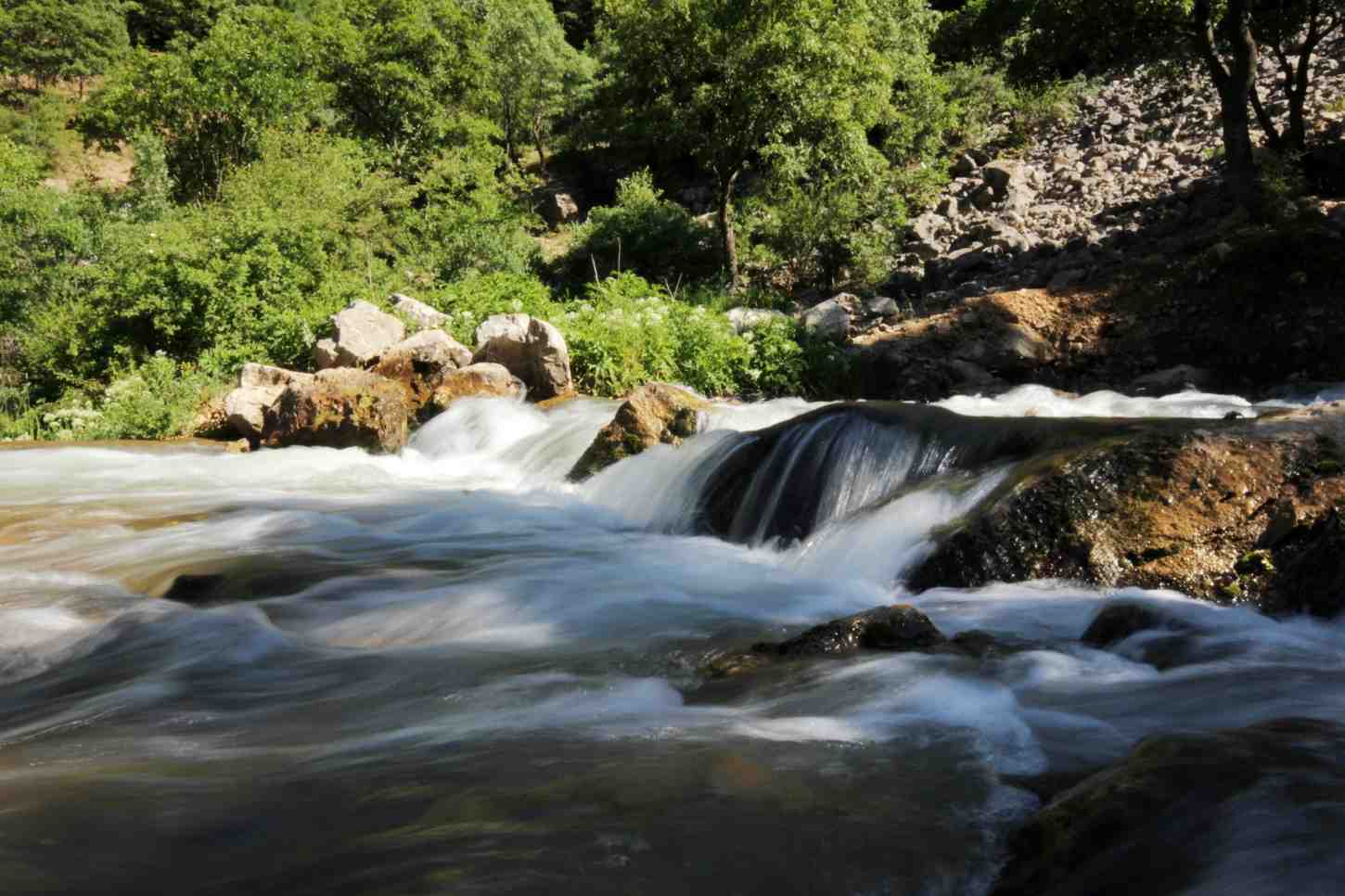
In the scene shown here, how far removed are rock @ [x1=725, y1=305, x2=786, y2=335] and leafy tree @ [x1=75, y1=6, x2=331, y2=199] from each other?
60.4 feet

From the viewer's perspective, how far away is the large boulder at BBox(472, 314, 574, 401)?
14.2 meters

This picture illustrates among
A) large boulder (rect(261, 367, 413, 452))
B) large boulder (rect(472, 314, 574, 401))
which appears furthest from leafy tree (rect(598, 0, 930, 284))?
large boulder (rect(261, 367, 413, 452))

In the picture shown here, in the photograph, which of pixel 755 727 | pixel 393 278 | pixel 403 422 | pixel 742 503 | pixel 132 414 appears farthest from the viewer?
pixel 393 278

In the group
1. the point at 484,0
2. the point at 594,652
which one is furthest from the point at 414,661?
the point at 484,0

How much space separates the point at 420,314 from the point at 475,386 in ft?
12.0

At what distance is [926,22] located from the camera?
29.2 m

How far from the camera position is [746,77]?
19.9m

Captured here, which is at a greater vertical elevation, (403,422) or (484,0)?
(484,0)

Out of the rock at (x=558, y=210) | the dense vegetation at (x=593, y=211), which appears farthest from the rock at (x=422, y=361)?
the rock at (x=558, y=210)

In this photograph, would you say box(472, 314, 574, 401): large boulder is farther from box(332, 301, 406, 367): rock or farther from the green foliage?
the green foliage

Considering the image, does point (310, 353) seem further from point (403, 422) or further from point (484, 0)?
point (484, 0)

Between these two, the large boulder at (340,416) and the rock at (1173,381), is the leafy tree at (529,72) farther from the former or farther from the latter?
the rock at (1173,381)

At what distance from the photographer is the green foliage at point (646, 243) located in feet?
80.4

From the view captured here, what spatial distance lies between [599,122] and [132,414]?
1323 centimetres
